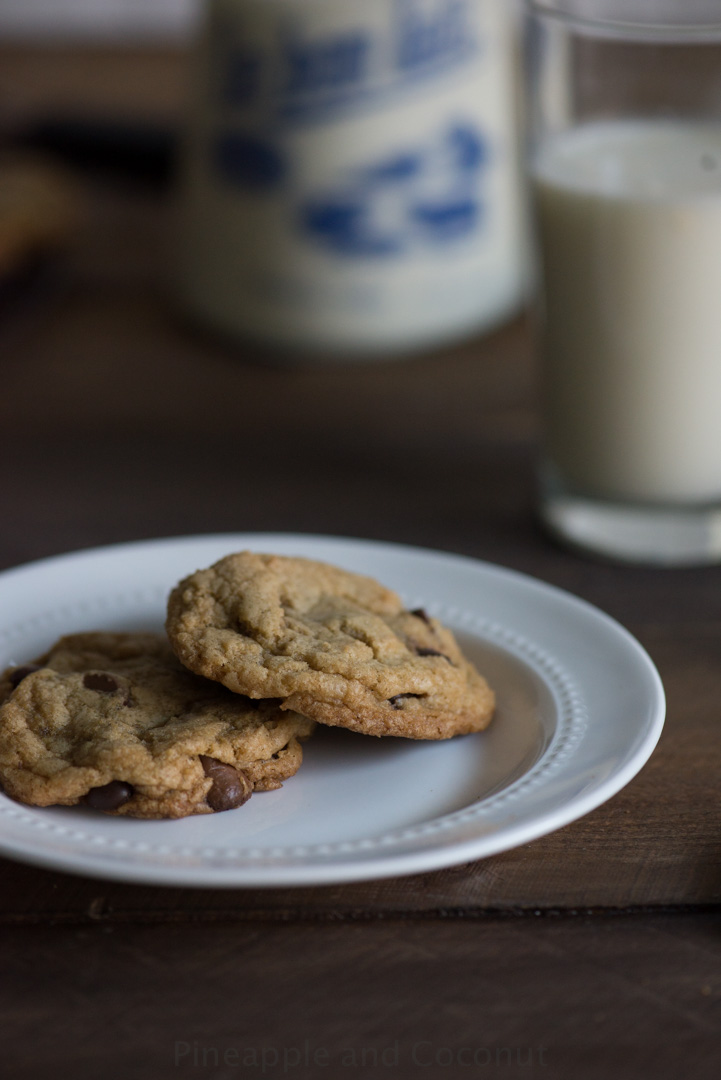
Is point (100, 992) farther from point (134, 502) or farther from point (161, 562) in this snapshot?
point (134, 502)

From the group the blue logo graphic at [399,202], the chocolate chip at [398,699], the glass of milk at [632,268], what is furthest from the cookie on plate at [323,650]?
the blue logo graphic at [399,202]

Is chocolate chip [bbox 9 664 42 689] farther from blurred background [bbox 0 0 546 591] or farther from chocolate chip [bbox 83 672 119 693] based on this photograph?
blurred background [bbox 0 0 546 591]

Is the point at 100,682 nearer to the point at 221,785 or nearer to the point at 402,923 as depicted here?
the point at 221,785

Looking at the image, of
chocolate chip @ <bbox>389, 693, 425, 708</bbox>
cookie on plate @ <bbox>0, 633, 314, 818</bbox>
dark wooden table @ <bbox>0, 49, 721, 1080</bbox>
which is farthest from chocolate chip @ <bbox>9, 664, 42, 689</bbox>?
chocolate chip @ <bbox>389, 693, 425, 708</bbox>

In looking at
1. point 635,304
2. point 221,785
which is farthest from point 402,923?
point 635,304

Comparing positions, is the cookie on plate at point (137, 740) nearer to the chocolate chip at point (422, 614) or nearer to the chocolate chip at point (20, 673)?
the chocolate chip at point (20, 673)
